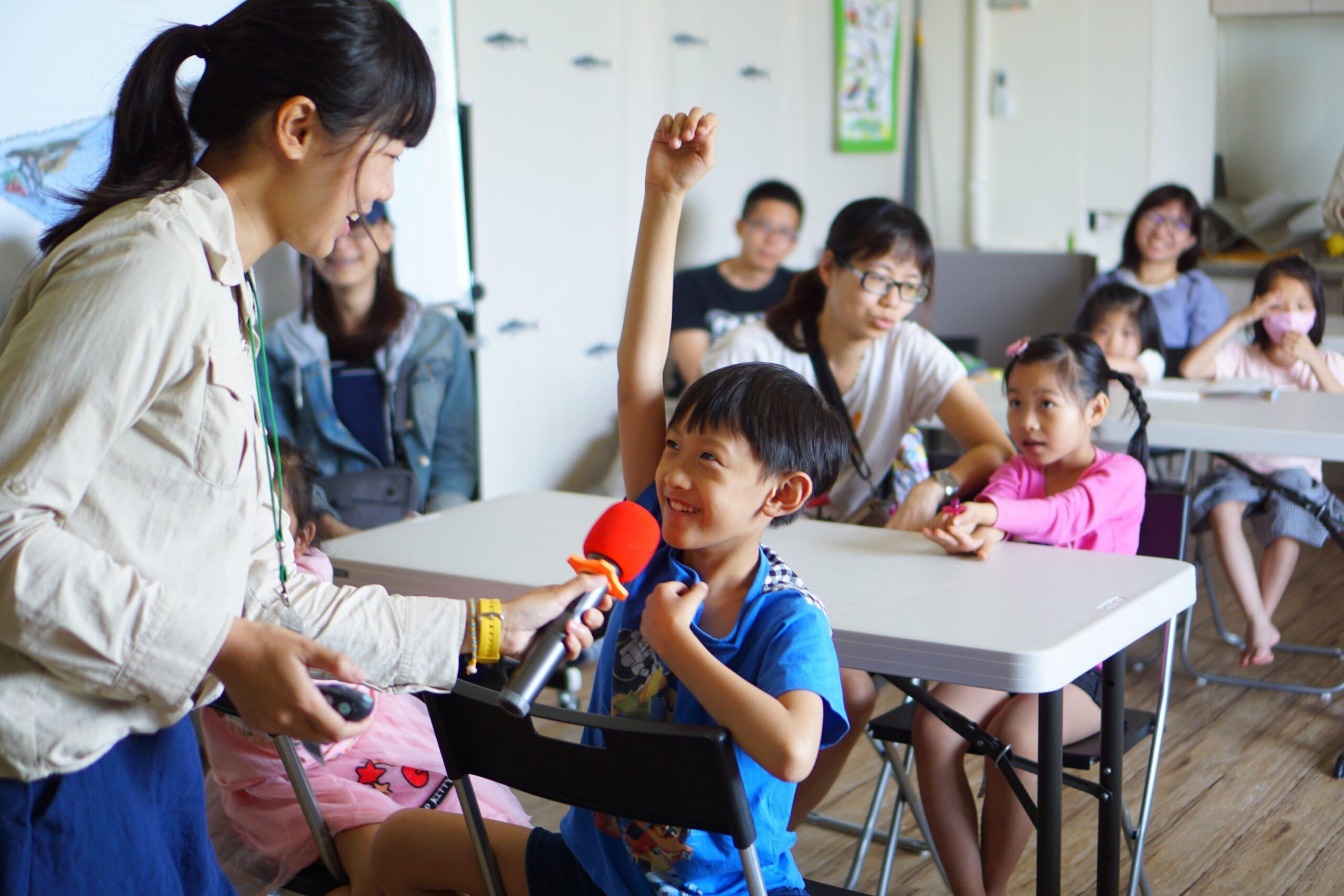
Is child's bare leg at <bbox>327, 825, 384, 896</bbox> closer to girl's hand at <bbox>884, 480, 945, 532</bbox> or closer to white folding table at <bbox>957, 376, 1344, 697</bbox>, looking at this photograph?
girl's hand at <bbox>884, 480, 945, 532</bbox>

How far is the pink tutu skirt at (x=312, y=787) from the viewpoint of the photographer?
1.50m

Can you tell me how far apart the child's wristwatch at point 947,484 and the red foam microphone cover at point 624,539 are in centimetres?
100

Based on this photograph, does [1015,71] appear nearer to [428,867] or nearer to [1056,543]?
[1056,543]

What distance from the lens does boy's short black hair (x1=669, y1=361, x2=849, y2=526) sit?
4.30ft

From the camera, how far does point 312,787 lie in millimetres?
1508

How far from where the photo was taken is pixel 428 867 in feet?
4.44

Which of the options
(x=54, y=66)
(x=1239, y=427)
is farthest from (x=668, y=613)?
(x=1239, y=427)

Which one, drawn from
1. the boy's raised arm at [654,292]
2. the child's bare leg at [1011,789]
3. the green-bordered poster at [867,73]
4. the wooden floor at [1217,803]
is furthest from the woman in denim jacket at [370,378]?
the green-bordered poster at [867,73]

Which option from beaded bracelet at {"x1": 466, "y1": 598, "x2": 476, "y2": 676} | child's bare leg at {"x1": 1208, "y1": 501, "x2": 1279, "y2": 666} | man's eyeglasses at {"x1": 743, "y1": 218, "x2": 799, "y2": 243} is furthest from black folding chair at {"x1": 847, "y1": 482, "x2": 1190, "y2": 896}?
man's eyeglasses at {"x1": 743, "y1": 218, "x2": 799, "y2": 243}

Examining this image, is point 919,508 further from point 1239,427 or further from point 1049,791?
point 1239,427

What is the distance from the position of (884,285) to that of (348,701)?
1572mm

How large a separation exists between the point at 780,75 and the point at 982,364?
6.20ft

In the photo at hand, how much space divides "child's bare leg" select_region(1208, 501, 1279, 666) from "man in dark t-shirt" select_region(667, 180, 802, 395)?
1.65m

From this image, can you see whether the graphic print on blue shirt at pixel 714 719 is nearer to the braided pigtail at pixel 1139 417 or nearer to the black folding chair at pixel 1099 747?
the black folding chair at pixel 1099 747
